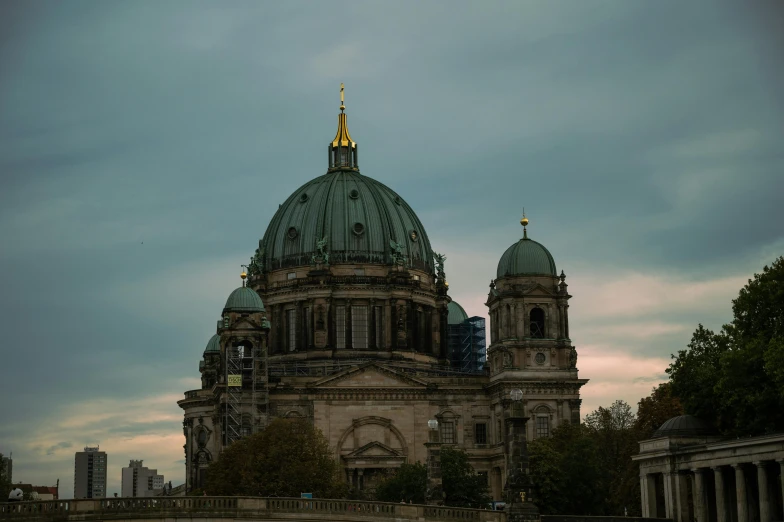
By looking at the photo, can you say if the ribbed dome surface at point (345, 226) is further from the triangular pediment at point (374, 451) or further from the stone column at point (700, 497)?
the stone column at point (700, 497)

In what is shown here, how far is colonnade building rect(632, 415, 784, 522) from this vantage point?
290 feet

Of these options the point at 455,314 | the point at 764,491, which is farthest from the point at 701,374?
the point at 455,314

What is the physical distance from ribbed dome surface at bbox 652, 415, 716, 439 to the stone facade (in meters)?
0.35

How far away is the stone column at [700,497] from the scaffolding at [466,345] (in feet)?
230

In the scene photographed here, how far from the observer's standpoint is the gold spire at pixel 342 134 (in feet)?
543

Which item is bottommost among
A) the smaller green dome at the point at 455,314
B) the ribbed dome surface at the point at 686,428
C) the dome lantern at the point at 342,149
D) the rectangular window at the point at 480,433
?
the ribbed dome surface at the point at 686,428

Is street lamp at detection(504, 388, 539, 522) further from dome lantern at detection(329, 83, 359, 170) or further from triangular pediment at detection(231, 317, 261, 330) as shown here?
dome lantern at detection(329, 83, 359, 170)

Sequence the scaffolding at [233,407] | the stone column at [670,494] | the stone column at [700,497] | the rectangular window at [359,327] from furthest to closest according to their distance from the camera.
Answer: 1. the rectangular window at [359,327]
2. the scaffolding at [233,407]
3. the stone column at [670,494]
4. the stone column at [700,497]

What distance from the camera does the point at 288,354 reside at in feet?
498

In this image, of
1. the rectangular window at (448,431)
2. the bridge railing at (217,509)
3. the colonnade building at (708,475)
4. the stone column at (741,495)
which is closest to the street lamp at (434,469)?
the bridge railing at (217,509)

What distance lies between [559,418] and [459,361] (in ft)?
90.0

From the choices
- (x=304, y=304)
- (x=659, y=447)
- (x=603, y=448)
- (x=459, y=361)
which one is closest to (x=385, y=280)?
(x=304, y=304)

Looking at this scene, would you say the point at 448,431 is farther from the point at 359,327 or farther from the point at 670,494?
the point at 670,494

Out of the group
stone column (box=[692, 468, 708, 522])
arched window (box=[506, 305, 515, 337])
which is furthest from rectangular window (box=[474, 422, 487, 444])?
stone column (box=[692, 468, 708, 522])
